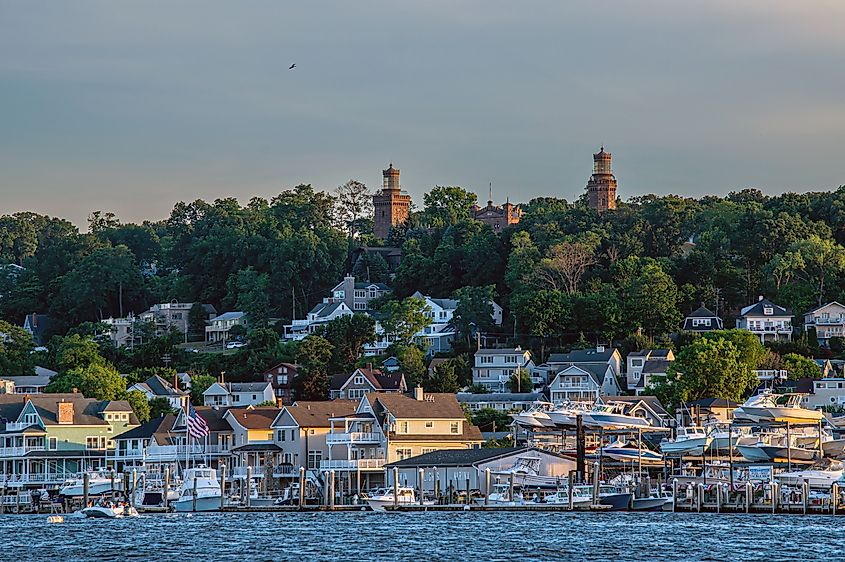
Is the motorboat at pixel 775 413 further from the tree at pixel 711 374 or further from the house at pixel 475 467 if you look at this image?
the tree at pixel 711 374

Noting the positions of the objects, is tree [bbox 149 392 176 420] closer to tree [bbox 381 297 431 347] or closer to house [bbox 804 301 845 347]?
→ tree [bbox 381 297 431 347]

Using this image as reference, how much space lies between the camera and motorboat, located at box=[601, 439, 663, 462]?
9538 centimetres

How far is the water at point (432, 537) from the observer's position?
65.0m

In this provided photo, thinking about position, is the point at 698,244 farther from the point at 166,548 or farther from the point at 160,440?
the point at 166,548

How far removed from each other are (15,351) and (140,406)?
103ft

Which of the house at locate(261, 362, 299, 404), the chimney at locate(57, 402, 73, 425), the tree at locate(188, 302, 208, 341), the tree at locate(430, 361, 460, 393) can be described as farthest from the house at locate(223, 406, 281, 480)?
the tree at locate(188, 302, 208, 341)

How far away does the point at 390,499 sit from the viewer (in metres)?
A: 86.5

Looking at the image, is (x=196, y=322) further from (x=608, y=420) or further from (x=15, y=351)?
(x=608, y=420)

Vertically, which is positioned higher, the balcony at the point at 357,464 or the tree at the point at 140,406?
the tree at the point at 140,406

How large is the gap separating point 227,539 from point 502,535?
11.7m

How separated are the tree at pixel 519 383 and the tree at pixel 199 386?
23.7 meters

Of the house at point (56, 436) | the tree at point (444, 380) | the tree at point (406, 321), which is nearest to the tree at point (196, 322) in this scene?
the tree at point (406, 321)

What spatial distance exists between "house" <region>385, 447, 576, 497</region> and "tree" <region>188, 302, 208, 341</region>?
75.9 metres

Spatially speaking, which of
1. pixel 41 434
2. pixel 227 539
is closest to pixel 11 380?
pixel 41 434
